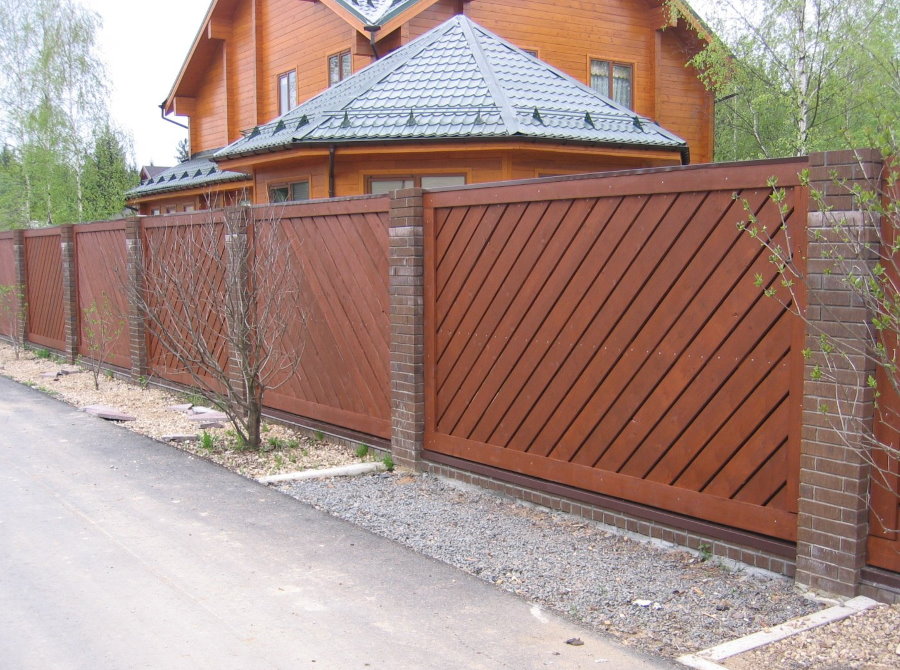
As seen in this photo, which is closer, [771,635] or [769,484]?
[771,635]

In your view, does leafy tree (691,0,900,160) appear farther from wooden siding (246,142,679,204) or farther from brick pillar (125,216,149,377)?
brick pillar (125,216,149,377)

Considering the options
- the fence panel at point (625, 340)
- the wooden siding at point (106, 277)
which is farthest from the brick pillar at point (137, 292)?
the fence panel at point (625, 340)

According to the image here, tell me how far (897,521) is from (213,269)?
7573 millimetres

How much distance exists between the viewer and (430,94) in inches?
531

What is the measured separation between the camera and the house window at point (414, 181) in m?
13.0

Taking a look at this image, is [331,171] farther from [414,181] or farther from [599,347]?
[599,347]

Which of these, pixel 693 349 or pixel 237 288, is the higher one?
pixel 237 288

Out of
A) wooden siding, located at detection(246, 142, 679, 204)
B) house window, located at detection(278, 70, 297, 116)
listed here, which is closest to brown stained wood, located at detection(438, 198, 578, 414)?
wooden siding, located at detection(246, 142, 679, 204)

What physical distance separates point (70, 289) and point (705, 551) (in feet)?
39.2

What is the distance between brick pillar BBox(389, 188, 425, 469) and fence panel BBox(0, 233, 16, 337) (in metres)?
12.1

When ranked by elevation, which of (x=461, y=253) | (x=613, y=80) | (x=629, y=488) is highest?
(x=613, y=80)

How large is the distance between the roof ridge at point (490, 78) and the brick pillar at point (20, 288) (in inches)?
347

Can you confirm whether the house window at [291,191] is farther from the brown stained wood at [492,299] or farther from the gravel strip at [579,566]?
the gravel strip at [579,566]

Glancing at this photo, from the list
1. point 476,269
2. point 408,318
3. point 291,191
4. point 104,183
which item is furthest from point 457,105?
point 104,183
